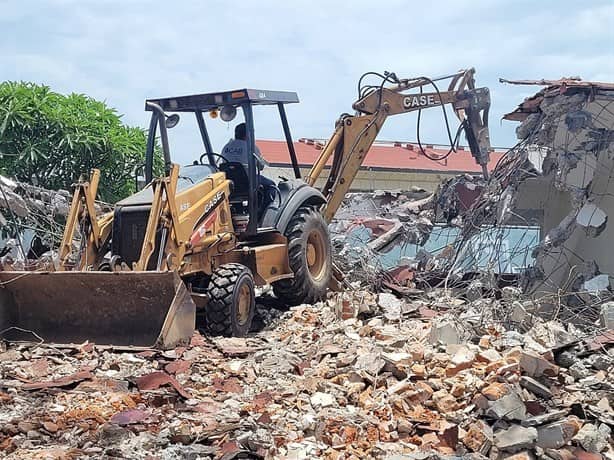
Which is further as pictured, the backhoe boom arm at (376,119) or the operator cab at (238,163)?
the backhoe boom arm at (376,119)

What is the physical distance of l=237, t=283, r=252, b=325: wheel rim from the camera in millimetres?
7687

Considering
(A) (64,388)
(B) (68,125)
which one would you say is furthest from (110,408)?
(B) (68,125)

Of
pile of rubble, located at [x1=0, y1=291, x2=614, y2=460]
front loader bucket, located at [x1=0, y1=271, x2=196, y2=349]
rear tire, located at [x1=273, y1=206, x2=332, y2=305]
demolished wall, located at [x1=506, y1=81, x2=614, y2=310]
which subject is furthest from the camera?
demolished wall, located at [x1=506, y1=81, x2=614, y2=310]

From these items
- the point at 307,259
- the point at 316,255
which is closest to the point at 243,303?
the point at 307,259

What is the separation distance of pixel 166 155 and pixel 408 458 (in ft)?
13.6

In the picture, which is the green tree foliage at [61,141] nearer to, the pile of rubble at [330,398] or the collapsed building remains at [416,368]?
the collapsed building remains at [416,368]

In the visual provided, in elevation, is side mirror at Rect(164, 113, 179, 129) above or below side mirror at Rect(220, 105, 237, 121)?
below

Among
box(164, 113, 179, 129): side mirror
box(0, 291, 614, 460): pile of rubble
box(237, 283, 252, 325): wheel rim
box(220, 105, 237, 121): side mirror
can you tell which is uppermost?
box(220, 105, 237, 121): side mirror

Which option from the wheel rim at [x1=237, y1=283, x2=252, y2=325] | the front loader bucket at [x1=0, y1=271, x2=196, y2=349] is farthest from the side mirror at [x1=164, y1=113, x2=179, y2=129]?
the front loader bucket at [x1=0, y1=271, x2=196, y2=349]

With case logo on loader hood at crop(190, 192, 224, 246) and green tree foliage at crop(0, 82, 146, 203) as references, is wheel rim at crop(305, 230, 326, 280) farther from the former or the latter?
green tree foliage at crop(0, 82, 146, 203)

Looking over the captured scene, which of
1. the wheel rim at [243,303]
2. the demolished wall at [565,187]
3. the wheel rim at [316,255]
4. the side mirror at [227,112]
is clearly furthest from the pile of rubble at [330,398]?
the demolished wall at [565,187]

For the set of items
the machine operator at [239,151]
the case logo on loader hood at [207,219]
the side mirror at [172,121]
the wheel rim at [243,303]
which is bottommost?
the wheel rim at [243,303]

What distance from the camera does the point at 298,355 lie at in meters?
6.98

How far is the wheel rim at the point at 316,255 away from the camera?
955 cm
